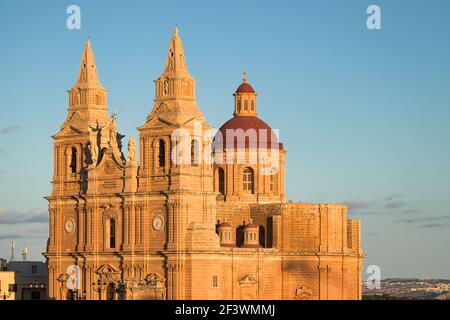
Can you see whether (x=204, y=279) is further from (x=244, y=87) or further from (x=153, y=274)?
(x=244, y=87)

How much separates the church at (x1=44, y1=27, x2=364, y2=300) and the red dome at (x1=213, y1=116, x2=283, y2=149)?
0.12m

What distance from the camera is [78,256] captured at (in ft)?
472

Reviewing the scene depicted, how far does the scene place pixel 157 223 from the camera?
13812 cm

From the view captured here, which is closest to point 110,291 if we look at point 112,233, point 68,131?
point 112,233

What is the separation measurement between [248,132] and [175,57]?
1515cm

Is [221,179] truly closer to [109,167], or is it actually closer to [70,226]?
[109,167]

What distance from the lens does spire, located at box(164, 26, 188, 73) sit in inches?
5453

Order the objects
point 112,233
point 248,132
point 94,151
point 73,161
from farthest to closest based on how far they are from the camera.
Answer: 1. point 248,132
2. point 73,161
3. point 94,151
4. point 112,233

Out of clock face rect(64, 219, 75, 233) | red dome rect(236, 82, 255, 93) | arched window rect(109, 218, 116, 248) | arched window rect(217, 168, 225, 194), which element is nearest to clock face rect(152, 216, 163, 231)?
arched window rect(109, 218, 116, 248)

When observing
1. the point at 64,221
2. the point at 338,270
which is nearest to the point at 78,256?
the point at 64,221

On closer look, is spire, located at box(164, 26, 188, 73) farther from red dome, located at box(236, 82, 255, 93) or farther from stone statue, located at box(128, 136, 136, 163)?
red dome, located at box(236, 82, 255, 93)

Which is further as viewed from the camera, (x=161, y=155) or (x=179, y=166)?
(x=161, y=155)

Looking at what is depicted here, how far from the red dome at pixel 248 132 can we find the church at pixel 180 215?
12 centimetres
